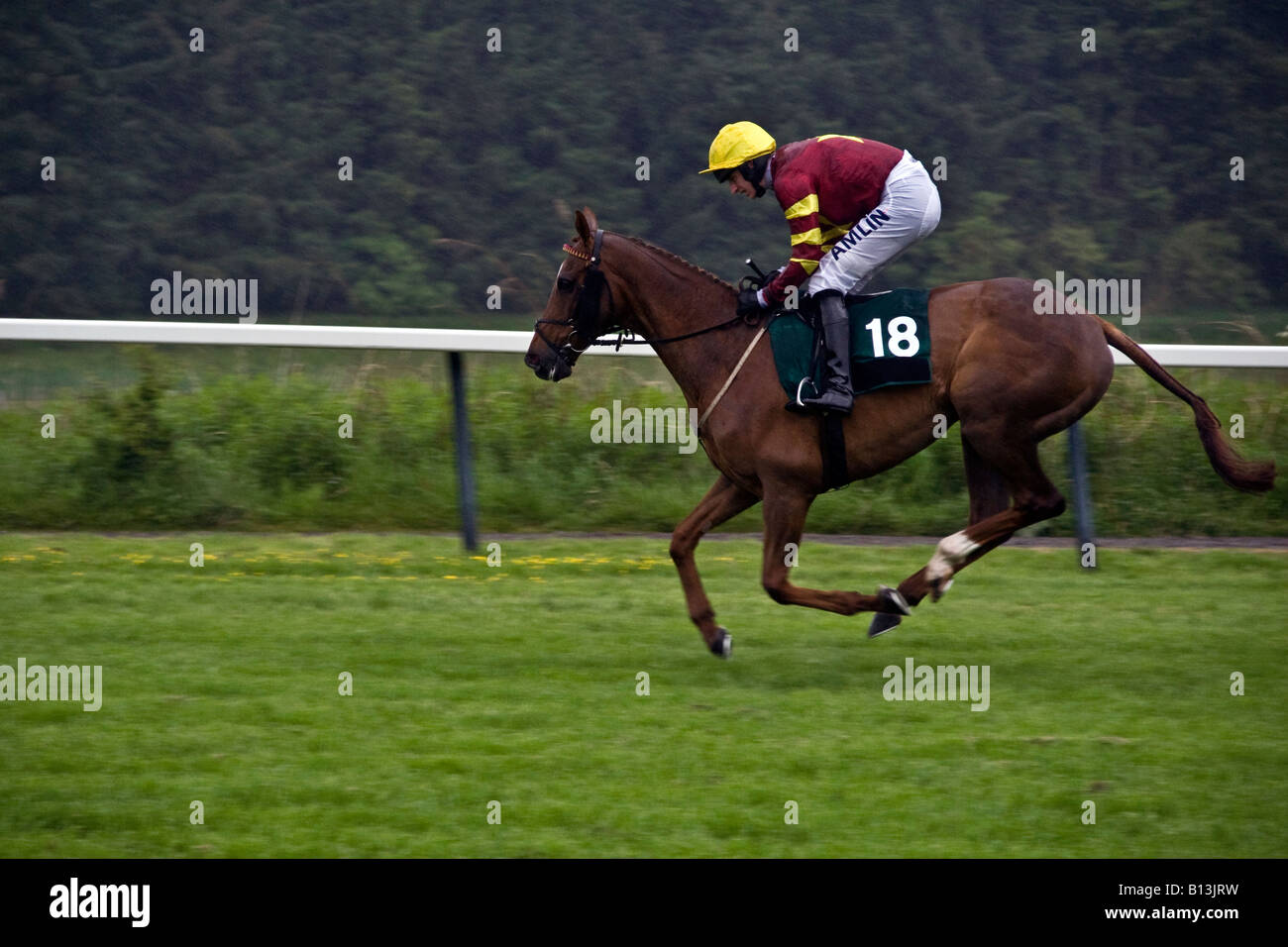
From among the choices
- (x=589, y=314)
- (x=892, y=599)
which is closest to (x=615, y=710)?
(x=892, y=599)

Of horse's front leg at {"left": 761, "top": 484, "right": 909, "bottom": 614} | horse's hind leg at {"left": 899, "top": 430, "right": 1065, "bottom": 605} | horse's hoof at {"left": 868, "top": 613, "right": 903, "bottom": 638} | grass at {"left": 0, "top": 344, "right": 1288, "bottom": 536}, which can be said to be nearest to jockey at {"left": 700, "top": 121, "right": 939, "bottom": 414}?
horse's front leg at {"left": 761, "top": 484, "right": 909, "bottom": 614}

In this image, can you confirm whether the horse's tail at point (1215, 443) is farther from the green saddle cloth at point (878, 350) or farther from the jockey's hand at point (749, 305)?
the jockey's hand at point (749, 305)

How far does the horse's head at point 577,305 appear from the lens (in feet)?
20.7

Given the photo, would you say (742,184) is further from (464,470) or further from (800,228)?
(464,470)

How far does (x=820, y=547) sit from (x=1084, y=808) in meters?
4.08

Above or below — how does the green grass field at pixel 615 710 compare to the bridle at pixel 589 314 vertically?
below

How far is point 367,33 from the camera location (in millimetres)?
18328

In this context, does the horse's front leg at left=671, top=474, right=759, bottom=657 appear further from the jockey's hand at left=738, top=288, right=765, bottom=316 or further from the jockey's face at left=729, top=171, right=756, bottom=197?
the jockey's face at left=729, top=171, right=756, bottom=197

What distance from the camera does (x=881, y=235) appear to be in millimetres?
6254

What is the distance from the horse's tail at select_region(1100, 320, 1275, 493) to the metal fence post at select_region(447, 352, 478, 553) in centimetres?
334

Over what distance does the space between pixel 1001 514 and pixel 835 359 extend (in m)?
0.89

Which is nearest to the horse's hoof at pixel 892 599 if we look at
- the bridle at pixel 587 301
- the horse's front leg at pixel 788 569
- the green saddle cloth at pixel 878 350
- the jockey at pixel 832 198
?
the horse's front leg at pixel 788 569

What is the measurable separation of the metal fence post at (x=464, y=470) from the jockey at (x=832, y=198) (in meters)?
2.30
